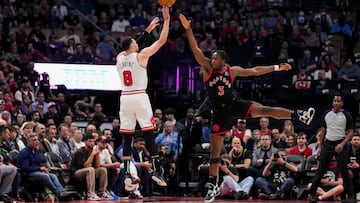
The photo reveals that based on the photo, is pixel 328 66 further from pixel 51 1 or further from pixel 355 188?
pixel 51 1

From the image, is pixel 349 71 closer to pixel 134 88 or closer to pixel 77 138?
pixel 77 138

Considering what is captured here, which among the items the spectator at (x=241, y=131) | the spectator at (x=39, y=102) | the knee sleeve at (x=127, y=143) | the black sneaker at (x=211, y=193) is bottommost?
the black sneaker at (x=211, y=193)

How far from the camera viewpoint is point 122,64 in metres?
14.8

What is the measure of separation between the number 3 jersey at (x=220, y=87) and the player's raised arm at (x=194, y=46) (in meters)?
0.15

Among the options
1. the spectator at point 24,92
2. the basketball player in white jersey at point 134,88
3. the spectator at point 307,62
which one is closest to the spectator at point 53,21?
the spectator at point 24,92

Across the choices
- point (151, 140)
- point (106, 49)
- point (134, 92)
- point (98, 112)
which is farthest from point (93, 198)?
point (106, 49)

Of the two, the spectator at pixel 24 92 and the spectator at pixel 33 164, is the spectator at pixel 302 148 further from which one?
the spectator at pixel 24 92

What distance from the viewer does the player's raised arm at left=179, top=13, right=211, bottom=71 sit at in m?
14.4

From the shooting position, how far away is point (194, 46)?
14.7m

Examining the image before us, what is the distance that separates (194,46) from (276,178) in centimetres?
565

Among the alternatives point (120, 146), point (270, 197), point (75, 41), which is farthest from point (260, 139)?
point (75, 41)

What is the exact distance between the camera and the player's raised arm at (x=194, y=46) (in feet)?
47.2

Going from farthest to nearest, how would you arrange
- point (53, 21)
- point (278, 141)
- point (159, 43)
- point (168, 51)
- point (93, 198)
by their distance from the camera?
point (53, 21)
point (168, 51)
point (278, 141)
point (93, 198)
point (159, 43)

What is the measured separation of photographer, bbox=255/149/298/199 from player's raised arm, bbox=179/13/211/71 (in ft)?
16.0
